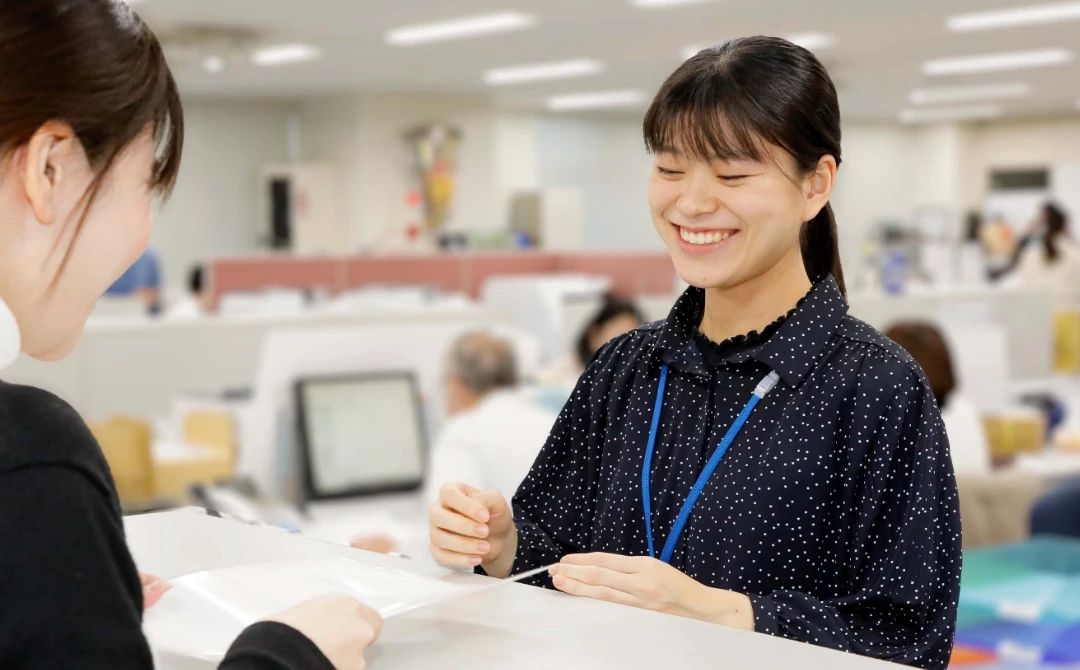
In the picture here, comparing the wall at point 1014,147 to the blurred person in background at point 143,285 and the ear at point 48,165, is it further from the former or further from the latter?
the ear at point 48,165

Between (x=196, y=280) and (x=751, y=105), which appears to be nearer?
(x=751, y=105)

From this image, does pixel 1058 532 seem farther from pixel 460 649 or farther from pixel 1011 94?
pixel 1011 94

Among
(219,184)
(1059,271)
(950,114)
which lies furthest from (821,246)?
(950,114)

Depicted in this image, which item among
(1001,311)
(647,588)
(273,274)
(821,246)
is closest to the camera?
(647,588)

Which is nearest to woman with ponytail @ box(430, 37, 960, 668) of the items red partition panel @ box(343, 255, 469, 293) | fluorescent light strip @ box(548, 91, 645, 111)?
red partition panel @ box(343, 255, 469, 293)

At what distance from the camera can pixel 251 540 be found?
81cm

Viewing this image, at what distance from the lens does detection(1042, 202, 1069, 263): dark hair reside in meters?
6.46

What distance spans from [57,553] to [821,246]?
2.14ft

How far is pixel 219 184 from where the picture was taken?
484 inches

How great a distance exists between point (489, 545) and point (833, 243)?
14.7 inches

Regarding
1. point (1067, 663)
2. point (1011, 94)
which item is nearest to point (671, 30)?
point (1011, 94)

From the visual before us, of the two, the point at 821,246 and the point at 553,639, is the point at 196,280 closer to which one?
the point at 821,246

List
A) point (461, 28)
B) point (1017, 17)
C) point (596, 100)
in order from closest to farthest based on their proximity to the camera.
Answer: point (1017, 17)
point (461, 28)
point (596, 100)

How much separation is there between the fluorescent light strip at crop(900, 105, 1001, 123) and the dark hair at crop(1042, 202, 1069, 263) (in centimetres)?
746
